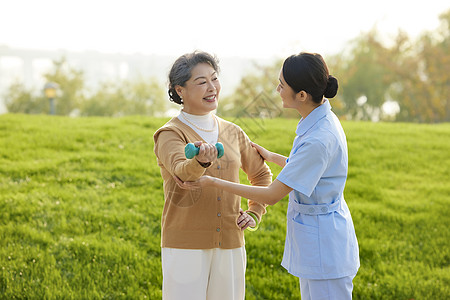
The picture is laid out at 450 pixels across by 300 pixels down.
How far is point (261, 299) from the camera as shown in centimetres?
443

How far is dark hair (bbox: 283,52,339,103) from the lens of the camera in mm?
2350

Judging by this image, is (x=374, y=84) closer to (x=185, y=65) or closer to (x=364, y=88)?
(x=364, y=88)

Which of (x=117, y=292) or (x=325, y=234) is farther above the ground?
(x=325, y=234)

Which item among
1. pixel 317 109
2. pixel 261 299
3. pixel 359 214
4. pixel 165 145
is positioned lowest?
pixel 261 299

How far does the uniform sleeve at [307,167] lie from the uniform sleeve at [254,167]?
0.59 metres

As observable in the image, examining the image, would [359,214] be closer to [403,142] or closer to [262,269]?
[262,269]

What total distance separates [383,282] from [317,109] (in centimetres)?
285

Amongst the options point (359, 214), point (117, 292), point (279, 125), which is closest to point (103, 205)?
point (117, 292)

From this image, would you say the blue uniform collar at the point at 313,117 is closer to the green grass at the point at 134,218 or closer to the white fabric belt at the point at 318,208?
the white fabric belt at the point at 318,208

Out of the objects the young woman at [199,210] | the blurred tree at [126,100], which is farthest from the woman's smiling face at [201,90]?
the blurred tree at [126,100]

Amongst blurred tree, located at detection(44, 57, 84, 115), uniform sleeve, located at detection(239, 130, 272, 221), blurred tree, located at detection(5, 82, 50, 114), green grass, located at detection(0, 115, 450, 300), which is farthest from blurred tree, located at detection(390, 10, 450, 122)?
uniform sleeve, located at detection(239, 130, 272, 221)

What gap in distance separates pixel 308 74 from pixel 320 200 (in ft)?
2.07

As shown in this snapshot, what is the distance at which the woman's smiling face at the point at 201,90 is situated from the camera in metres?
2.65

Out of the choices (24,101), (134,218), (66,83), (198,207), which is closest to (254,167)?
(198,207)
